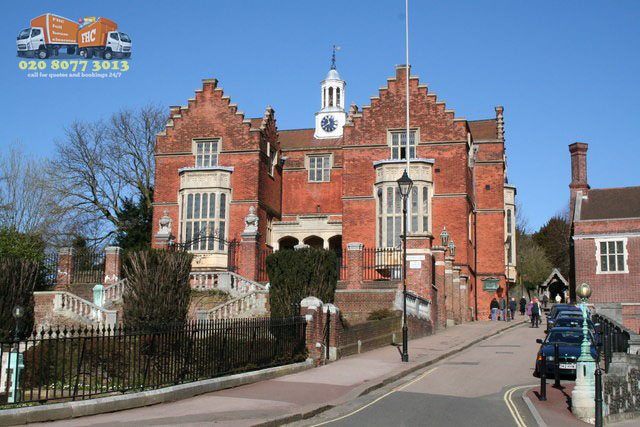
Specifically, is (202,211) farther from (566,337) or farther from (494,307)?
(566,337)

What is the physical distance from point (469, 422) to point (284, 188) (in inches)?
1228

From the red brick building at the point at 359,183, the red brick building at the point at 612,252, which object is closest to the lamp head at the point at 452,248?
the red brick building at the point at 359,183

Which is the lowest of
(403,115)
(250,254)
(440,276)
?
(440,276)

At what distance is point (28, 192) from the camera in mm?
44688

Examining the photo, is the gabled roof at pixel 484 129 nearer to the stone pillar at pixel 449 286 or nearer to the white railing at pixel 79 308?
the stone pillar at pixel 449 286

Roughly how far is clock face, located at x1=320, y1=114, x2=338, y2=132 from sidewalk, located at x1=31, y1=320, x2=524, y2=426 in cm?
2533

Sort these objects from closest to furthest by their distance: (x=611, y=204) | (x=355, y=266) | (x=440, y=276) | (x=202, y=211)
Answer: (x=355, y=266)
(x=440, y=276)
(x=202, y=211)
(x=611, y=204)

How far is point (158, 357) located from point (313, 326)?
617cm

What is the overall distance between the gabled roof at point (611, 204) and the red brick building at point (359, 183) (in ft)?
31.7

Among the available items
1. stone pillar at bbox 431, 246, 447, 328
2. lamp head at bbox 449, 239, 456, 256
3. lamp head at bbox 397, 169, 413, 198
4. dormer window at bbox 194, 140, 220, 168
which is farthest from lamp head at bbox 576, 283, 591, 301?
dormer window at bbox 194, 140, 220, 168

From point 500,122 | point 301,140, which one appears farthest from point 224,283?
point 500,122

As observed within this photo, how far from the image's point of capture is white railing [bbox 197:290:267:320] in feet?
89.1

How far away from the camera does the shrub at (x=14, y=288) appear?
19.6m

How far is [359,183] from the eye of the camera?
3856 cm
